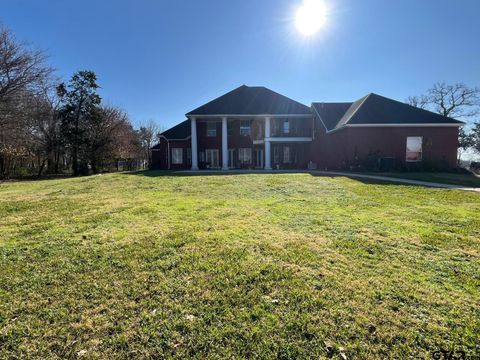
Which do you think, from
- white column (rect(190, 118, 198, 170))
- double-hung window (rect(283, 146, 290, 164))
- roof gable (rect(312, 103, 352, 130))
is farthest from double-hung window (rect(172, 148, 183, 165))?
roof gable (rect(312, 103, 352, 130))

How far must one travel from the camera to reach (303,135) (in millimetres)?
24250

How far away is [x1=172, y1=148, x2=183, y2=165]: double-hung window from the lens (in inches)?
1041

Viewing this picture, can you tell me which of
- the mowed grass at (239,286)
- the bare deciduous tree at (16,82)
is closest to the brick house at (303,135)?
the bare deciduous tree at (16,82)

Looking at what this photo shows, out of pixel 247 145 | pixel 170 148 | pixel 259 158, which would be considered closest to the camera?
pixel 247 145

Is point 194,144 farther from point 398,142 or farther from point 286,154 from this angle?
point 398,142

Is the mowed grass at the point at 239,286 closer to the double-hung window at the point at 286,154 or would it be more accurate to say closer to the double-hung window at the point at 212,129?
the double-hung window at the point at 286,154

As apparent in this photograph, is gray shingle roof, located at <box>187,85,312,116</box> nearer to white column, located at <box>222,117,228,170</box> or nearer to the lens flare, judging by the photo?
white column, located at <box>222,117,228,170</box>

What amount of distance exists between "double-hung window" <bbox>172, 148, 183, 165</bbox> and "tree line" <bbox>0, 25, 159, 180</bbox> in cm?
712

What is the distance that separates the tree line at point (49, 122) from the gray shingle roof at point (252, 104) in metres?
10.9

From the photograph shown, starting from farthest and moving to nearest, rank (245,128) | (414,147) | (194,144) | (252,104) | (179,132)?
(179,132) → (245,128) → (252,104) → (194,144) → (414,147)

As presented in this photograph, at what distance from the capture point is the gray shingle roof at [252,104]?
928 inches

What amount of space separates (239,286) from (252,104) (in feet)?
76.1

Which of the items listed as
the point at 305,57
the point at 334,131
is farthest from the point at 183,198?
the point at 334,131

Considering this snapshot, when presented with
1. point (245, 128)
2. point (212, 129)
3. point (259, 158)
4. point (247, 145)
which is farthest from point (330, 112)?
point (212, 129)
